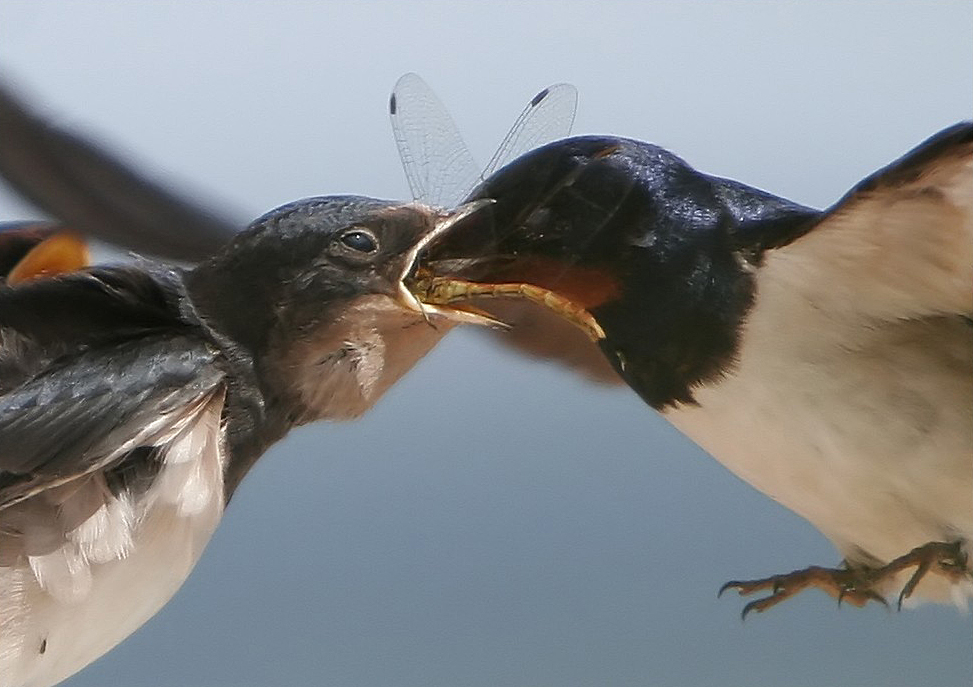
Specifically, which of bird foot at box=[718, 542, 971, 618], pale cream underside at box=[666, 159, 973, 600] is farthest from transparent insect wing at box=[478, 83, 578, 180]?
bird foot at box=[718, 542, 971, 618]

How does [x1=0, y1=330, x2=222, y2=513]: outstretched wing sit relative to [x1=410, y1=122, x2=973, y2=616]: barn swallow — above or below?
below

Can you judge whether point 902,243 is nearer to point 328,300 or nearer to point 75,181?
point 328,300

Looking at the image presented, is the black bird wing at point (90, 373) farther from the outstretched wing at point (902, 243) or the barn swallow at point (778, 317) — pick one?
the outstretched wing at point (902, 243)

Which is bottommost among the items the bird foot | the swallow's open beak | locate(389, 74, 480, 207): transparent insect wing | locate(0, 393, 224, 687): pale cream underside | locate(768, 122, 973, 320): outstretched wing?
locate(0, 393, 224, 687): pale cream underside

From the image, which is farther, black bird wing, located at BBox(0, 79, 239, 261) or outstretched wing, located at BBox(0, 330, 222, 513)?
black bird wing, located at BBox(0, 79, 239, 261)

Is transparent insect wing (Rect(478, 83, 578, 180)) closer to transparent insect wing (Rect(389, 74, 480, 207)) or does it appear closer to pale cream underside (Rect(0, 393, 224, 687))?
transparent insect wing (Rect(389, 74, 480, 207))

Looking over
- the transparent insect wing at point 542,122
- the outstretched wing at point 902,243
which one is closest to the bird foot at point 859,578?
the outstretched wing at point 902,243
